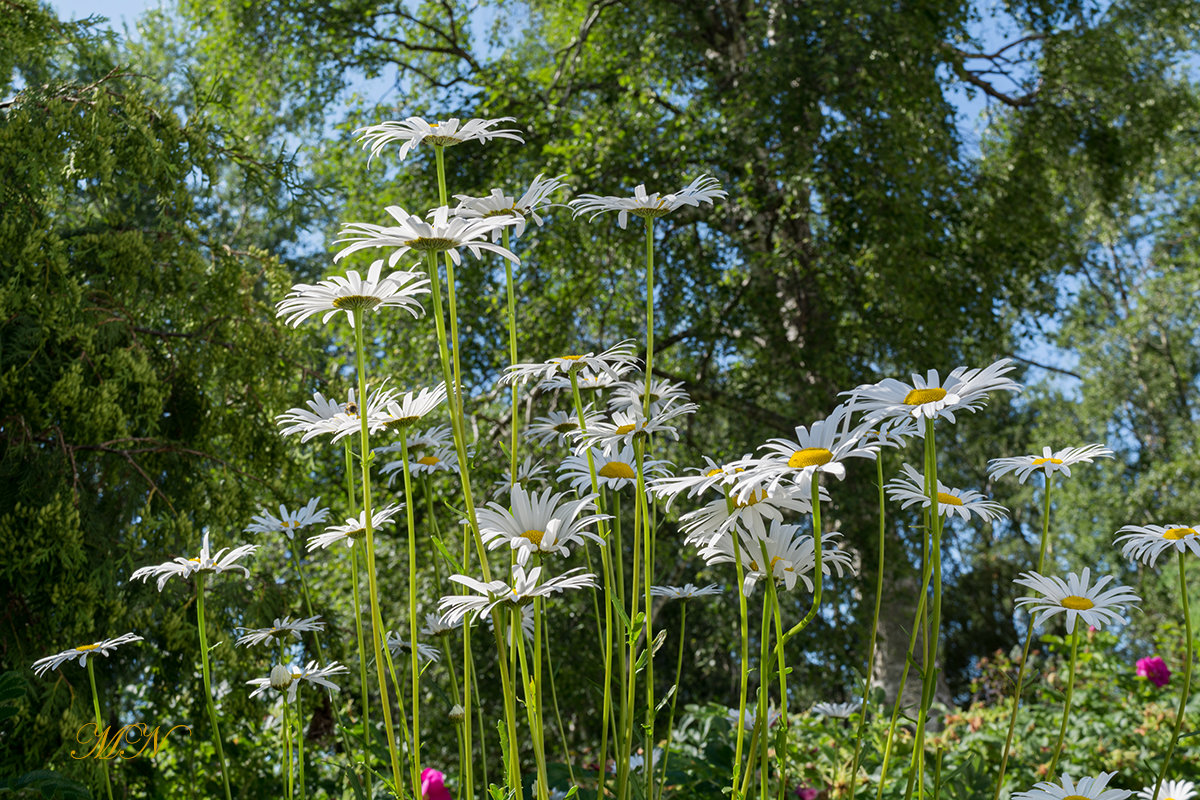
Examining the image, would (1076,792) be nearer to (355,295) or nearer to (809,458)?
(809,458)

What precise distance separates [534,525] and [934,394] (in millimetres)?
442

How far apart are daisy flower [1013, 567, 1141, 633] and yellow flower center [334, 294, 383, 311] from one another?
31.4 inches

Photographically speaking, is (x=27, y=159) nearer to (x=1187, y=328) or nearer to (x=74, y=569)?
(x=74, y=569)

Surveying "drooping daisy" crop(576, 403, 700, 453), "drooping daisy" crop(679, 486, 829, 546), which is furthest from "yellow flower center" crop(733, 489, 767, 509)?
"drooping daisy" crop(576, 403, 700, 453)

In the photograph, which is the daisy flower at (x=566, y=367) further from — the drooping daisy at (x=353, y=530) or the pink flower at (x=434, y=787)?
the pink flower at (x=434, y=787)

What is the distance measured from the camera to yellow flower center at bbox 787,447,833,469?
0.96 m

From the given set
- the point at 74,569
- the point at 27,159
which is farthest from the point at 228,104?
the point at 74,569

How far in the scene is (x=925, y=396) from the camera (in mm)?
977

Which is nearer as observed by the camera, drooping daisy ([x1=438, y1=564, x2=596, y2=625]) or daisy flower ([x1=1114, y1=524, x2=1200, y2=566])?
drooping daisy ([x1=438, y1=564, x2=596, y2=625])

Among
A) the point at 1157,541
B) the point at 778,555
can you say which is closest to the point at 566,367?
the point at 778,555

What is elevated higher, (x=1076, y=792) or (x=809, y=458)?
(x=809, y=458)

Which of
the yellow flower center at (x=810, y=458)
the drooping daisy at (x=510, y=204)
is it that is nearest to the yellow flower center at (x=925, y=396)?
the yellow flower center at (x=810, y=458)

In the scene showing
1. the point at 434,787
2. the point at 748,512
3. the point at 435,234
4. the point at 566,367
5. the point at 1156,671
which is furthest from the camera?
the point at 1156,671

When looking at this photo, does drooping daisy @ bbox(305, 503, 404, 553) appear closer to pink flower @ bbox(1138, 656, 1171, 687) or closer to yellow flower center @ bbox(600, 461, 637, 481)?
yellow flower center @ bbox(600, 461, 637, 481)
